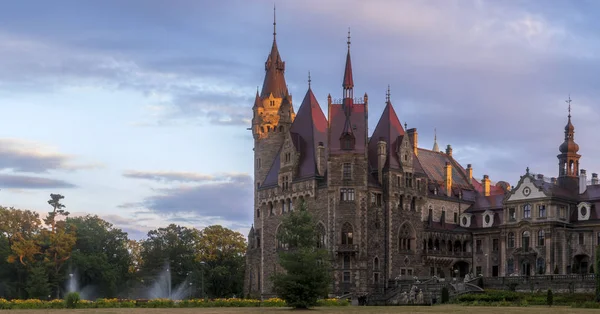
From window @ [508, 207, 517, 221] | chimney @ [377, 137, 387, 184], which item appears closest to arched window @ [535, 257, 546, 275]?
window @ [508, 207, 517, 221]

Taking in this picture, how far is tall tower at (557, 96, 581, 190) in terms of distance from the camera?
98.4 metres

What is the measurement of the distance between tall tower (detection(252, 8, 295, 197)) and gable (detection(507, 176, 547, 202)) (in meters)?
24.5

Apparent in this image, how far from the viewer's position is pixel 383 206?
9319cm

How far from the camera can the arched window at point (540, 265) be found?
93.2 m

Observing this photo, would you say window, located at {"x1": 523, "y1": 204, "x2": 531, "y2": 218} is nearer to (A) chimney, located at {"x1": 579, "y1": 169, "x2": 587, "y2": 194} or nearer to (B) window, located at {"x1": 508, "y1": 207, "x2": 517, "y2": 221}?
(B) window, located at {"x1": 508, "y1": 207, "x2": 517, "y2": 221}

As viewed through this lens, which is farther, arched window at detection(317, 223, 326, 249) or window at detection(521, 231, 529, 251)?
window at detection(521, 231, 529, 251)

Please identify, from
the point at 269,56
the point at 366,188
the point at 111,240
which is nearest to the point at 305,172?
the point at 366,188

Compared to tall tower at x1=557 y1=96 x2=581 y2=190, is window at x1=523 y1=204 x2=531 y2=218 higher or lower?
lower

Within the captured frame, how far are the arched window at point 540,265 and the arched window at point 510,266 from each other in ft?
10.5

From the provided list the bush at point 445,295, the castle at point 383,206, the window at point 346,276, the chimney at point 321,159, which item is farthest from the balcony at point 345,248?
the bush at point 445,295

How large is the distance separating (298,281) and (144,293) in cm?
5452

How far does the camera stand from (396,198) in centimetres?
9381

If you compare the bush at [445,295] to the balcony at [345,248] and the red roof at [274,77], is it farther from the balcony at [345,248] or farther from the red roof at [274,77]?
the red roof at [274,77]

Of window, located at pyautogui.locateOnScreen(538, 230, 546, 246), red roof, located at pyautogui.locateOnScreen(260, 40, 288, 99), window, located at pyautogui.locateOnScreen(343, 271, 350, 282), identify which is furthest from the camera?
red roof, located at pyautogui.locateOnScreen(260, 40, 288, 99)
